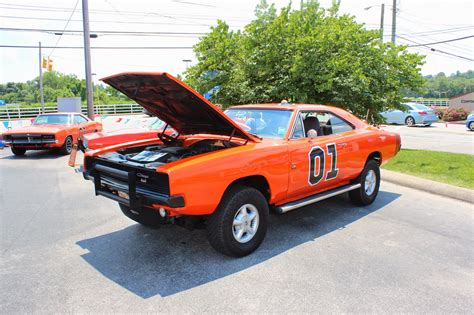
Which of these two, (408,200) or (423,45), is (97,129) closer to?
(408,200)

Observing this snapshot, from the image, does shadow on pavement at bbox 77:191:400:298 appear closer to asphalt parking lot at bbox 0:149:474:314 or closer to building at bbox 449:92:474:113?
asphalt parking lot at bbox 0:149:474:314

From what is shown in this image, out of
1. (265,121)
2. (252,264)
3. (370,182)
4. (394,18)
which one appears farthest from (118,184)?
(394,18)

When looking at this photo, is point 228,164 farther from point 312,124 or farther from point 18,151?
point 18,151

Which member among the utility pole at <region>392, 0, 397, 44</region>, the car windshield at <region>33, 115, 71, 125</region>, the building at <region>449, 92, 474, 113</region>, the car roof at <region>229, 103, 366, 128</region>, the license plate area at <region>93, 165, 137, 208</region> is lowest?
the license plate area at <region>93, 165, 137, 208</region>

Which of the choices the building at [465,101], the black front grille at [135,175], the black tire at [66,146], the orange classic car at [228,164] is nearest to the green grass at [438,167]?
the orange classic car at [228,164]

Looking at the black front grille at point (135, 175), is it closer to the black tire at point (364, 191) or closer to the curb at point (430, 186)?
the black tire at point (364, 191)

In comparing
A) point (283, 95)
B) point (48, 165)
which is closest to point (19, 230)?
point (48, 165)

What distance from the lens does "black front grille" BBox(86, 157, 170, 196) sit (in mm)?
3586

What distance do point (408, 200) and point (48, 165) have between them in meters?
8.74

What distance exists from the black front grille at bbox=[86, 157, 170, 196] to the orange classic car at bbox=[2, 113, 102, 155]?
7762 mm

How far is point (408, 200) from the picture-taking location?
21.0 feet

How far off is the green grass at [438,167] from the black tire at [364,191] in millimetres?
1888

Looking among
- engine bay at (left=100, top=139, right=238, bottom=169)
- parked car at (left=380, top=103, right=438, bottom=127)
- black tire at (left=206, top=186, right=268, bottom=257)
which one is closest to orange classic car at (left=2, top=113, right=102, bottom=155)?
engine bay at (left=100, top=139, right=238, bottom=169)

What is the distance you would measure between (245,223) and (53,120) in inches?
432
